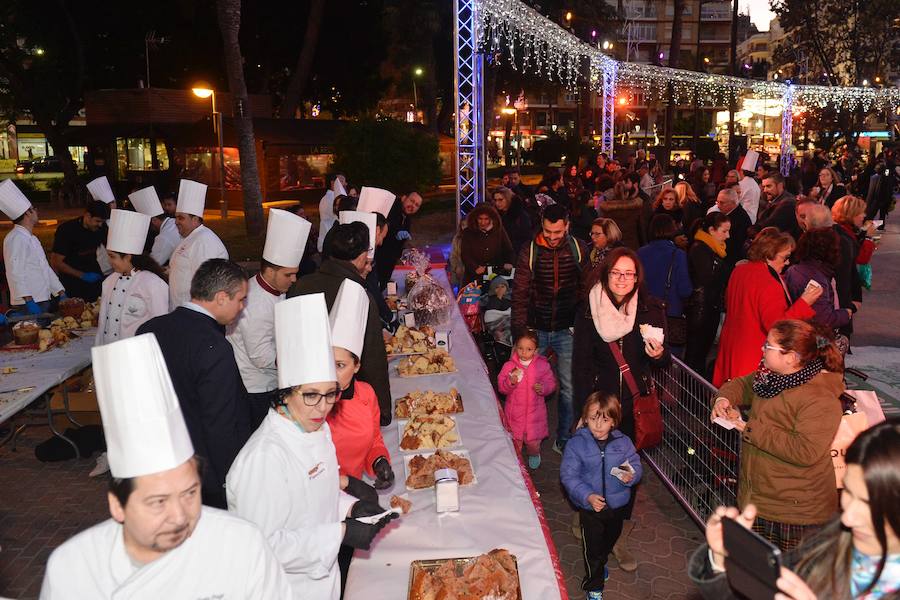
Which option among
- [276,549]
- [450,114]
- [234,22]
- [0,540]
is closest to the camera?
[276,549]

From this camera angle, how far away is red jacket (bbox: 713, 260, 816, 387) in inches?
208

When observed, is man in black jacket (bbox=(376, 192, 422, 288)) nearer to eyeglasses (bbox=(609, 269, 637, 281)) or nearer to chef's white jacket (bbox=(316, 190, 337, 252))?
chef's white jacket (bbox=(316, 190, 337, 252))

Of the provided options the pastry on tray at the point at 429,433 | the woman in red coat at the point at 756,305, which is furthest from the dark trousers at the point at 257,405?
the woman in red coat at the point at 756,305

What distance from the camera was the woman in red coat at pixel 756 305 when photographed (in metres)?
5.27

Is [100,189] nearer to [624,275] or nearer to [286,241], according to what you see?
[286,241]

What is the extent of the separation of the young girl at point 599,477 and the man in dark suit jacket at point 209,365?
188cm

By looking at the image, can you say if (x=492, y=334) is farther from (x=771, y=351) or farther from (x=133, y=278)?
(x=771, y=351)

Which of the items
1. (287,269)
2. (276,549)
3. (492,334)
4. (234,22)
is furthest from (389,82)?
(276,549)

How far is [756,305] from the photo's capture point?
5328 millimetres

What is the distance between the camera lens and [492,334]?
7.63 metres

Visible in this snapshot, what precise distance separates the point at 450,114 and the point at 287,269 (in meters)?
42.1

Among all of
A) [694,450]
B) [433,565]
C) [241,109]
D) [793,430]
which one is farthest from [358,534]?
[241,109]

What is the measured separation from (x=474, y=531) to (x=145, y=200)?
7543mm

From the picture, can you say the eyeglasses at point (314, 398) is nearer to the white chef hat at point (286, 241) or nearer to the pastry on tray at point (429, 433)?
the pastry on tray at point (429, 433)
